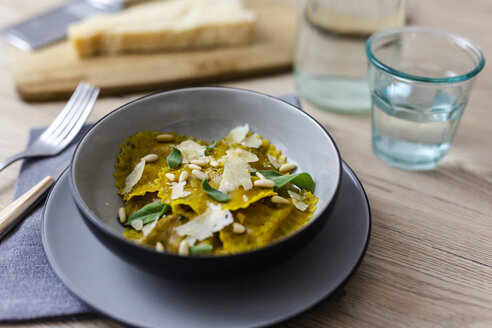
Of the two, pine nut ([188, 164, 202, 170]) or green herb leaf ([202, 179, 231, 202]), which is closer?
green herb leaf ([202, 179, 231, 202])

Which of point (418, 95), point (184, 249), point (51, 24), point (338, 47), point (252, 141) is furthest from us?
point (51, 24)

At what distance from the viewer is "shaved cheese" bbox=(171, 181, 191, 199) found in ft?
3.35

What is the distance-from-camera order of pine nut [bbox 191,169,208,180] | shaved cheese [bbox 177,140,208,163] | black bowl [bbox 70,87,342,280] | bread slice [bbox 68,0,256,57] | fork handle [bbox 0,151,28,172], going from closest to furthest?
1. black bowl [bbox 70,87,342,280]
2. pine nut [bbox 191,169,208,180]
3. shaved cheese [bbox 177,140,208,163]
4. fork handle [bbox 0,151,28,172]
5. bread slice [bbox 68,0,256,57]

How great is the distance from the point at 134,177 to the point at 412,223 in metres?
0.70

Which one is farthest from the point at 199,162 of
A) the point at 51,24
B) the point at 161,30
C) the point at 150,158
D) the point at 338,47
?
the point at 51,24

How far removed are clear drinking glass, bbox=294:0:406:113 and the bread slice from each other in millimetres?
351

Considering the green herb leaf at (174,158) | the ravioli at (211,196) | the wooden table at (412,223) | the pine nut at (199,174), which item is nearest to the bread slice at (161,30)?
the wooden table at (412,223)

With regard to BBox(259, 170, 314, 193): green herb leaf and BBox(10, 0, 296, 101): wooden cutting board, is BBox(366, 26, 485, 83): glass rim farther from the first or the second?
BBox(10, 0, 296, 101): wooden cutting board

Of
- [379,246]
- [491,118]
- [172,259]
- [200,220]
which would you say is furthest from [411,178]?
[172,259]

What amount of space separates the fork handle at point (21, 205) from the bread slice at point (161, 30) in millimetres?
842

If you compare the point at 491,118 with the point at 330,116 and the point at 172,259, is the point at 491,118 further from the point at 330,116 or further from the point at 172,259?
the point at 172,259

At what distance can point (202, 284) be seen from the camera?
93cm

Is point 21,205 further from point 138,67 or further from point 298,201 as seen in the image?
point 138,67

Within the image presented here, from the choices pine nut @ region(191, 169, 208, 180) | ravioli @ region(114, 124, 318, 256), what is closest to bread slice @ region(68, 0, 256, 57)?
ravioli @ region(114, 124, 318, 256)
